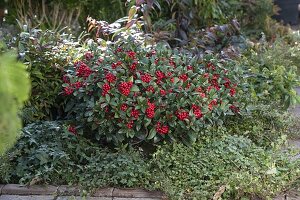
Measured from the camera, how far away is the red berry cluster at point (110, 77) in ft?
12.9

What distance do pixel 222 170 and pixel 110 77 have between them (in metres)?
0.99

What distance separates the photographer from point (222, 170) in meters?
3.71

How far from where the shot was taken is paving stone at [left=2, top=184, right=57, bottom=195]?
360 centimetres

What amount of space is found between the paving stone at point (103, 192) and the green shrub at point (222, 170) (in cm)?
30

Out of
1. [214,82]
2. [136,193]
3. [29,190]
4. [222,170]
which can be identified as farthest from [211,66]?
[29,190]

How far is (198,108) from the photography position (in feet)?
13.0

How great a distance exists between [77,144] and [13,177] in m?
0.49

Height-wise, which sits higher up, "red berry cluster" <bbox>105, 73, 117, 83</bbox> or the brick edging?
"red berry cluster" <bbox>105, 73, 117, 83</bbox>

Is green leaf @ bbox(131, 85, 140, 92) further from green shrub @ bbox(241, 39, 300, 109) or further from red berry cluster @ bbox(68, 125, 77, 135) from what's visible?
green shrub @ bbox(241, 39, 300, 109)

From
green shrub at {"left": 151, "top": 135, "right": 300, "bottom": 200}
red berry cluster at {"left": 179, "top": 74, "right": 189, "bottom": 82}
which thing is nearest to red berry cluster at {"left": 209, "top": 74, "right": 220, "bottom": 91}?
red berry cluster at {"left": 179, "top": 74, "right": 189, "bottom": 82}

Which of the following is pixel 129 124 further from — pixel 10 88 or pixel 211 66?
pixel 10 88

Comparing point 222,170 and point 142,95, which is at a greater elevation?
point 142,95

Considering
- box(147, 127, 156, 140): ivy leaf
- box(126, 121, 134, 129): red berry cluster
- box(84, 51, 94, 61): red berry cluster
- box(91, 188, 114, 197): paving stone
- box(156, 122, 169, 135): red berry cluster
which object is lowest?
box(91, 188, 114, 197): paving stone

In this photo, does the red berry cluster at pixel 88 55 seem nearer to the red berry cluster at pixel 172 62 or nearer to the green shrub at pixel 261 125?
the red berry cluster at pixel 172 62
